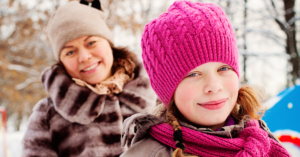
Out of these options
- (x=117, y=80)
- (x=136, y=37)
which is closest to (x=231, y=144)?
(x=117, y=80)

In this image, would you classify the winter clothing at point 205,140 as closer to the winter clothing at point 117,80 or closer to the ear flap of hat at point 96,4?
the winter clothing at point 117,80

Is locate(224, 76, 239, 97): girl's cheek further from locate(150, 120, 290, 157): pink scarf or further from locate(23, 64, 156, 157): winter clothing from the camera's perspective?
locate(23, 64, 156, 157): winter clothing

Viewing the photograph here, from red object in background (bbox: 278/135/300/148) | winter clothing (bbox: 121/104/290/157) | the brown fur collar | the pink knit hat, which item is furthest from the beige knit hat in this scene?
red object in background (bbox: 278/135/300/148)

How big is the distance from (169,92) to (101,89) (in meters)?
0.94

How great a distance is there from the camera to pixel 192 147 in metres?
1.16

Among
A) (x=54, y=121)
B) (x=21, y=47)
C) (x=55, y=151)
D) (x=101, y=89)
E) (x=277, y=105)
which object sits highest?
(x=277, y=105)

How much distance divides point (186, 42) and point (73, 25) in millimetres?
1162

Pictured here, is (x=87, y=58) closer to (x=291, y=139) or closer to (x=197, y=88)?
(x=197, y=88)

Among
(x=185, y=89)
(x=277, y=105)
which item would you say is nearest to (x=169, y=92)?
(x=185, y=89)

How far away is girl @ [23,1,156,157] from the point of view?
1.90 m

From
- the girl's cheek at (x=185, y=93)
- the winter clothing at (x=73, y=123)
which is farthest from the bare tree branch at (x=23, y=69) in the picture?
the girl's cheek at (x=185, y=93)

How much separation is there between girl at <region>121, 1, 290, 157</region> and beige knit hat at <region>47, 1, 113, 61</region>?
882mm

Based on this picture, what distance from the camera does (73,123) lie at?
1.94 metres

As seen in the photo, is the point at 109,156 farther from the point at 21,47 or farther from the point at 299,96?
the point at 21,47
